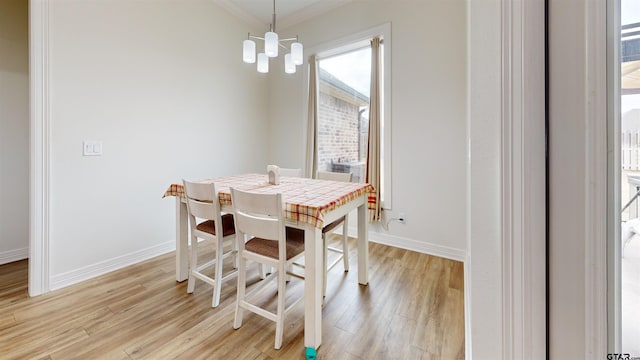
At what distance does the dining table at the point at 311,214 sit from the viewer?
4.57 feet

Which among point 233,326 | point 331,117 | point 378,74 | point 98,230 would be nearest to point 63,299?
point 98,230

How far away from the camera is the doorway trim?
1.84 meters

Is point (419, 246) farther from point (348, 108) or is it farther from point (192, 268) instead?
point (192, 268)

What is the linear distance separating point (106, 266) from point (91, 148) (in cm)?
104

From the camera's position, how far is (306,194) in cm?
172

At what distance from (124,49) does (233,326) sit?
8.42 ft

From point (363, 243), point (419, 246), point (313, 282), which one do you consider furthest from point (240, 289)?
point (419, 246)

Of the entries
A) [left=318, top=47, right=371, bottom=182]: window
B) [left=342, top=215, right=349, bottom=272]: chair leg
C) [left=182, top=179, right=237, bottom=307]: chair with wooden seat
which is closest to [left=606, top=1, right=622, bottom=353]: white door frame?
[left=342, top=215, right=349, bottom=272]: chair leg

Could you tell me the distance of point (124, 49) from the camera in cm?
235

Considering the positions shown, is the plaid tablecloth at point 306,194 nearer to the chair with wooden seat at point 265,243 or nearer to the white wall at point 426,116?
the chair with wooden seat at point 265,243

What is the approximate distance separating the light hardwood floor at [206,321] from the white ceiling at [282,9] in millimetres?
3145

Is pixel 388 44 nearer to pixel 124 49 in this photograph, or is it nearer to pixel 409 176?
pixel 409 176

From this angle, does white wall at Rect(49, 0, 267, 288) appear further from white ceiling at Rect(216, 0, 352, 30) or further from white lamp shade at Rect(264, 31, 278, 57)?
white lamp shade at Rect(264, 31, 278, 57)

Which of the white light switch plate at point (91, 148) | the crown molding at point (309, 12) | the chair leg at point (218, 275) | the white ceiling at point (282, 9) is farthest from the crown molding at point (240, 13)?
the chair leg at point (218, 275)
